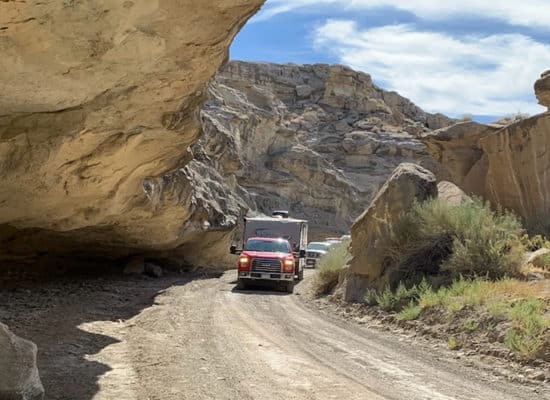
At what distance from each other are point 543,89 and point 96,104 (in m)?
15.4

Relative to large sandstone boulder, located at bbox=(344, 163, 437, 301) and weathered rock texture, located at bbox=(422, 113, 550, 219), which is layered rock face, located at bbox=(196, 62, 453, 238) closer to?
weathered rock texture, located at bbox=(422, 113, 550, 219)

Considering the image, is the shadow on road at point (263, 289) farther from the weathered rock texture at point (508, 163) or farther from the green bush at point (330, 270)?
the weathered rock texture at point (508, 163)

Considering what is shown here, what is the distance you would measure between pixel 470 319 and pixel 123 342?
18.6 ft

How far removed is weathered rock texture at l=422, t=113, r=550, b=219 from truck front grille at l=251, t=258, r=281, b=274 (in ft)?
23.4

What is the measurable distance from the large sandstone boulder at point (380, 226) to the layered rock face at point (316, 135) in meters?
22.9

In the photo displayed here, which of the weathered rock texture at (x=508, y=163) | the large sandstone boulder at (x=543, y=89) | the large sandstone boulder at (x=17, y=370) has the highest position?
the large sandstone boulder at (x=543, y=89)

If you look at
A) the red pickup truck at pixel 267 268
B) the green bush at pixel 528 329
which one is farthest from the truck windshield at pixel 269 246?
the green bush at pixel 528 329

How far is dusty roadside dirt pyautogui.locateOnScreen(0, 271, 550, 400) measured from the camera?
6.18m

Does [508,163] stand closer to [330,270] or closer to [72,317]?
[330,270]

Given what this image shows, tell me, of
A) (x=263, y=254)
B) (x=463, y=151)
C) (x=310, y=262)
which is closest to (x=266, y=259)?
(x=263, y=254)

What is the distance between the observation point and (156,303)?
13.8 m

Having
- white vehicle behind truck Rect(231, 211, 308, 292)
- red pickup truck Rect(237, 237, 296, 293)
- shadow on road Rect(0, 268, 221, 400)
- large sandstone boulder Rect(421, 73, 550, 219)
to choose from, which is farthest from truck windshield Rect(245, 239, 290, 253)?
large sandstone boulder Rect(421, 73, 550, 219)

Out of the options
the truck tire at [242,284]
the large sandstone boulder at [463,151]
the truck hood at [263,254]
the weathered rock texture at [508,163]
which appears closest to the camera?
the weathered rock texture at [508,163]

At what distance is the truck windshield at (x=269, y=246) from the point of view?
62.7 ft
